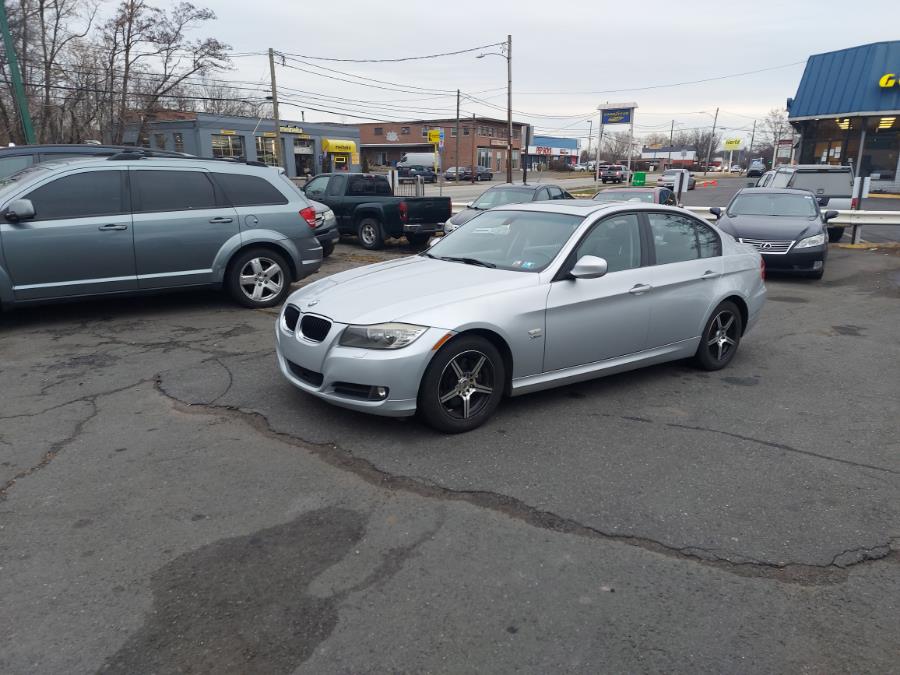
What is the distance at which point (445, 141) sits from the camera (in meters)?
86.4

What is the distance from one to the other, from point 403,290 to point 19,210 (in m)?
4.61

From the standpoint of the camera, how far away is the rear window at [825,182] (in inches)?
685

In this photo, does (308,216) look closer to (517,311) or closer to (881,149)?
(517,311)

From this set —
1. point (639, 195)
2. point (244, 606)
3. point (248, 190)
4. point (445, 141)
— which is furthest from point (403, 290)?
point (445, 141)

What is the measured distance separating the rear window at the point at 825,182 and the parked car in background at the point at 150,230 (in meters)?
14.9

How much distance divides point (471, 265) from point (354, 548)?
2.67 metres

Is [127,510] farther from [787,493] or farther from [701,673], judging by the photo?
[787,493]

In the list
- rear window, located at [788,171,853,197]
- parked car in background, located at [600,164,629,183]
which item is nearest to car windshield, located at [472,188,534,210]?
rear window, located at [788,171,853,197]

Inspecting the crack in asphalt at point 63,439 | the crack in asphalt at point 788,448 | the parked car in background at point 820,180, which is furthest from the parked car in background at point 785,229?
the crack in asphalt at point 63,439

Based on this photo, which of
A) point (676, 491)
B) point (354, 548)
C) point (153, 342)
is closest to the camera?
point (354, 548)

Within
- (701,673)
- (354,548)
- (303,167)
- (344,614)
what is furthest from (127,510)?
(303,167)

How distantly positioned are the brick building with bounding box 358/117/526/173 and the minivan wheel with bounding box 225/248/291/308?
77486mm

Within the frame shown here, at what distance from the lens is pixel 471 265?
519 cm

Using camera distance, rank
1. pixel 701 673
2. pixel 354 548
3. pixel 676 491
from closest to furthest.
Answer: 1. pixel 701 673
2. pixel 354 548
3. pixel 676 491
